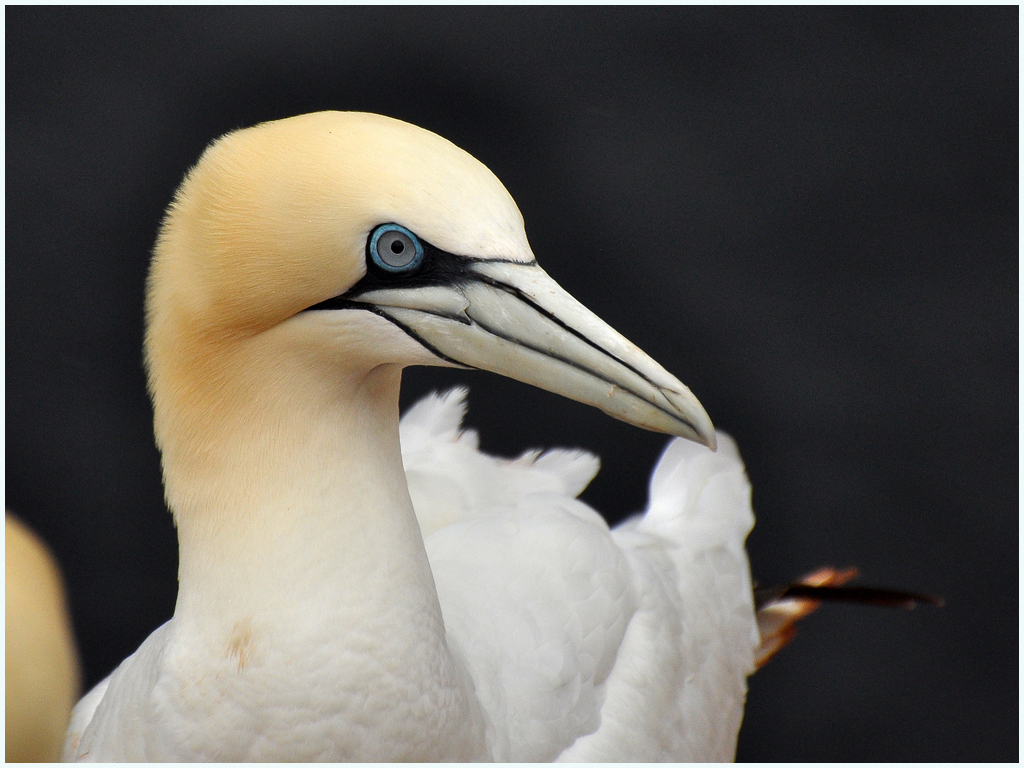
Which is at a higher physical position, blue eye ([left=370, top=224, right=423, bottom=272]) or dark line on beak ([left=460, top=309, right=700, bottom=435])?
blue eye ([left=370, top=224, right=423, bottom=272])

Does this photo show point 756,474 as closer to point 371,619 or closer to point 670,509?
point 670,509

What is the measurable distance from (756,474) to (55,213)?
316cm

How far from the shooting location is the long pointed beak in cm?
188

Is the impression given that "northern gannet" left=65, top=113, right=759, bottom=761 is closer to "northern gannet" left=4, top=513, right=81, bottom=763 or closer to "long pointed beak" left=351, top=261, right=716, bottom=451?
"long pointed beak" left=351, top=261, right=716, bottom=451

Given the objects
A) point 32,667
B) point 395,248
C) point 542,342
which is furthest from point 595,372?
point 32,667

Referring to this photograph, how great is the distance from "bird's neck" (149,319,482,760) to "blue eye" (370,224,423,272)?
0.78ft

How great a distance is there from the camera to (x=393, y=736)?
2.16m

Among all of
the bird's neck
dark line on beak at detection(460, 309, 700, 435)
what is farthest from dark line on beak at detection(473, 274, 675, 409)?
the bird's neck

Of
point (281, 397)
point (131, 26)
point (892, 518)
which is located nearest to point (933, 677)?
point (892, 518)

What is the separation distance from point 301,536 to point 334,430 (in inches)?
8.3

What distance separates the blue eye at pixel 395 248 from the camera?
181cm

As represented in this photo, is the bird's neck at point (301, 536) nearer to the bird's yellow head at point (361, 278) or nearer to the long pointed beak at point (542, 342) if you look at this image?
the bird's yellow head at point (361, 278)

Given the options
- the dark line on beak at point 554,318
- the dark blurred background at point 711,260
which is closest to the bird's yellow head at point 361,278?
the dark line on beak at point 554,318

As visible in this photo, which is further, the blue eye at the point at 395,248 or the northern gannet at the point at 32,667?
the northern gannet at the point at 32,667
